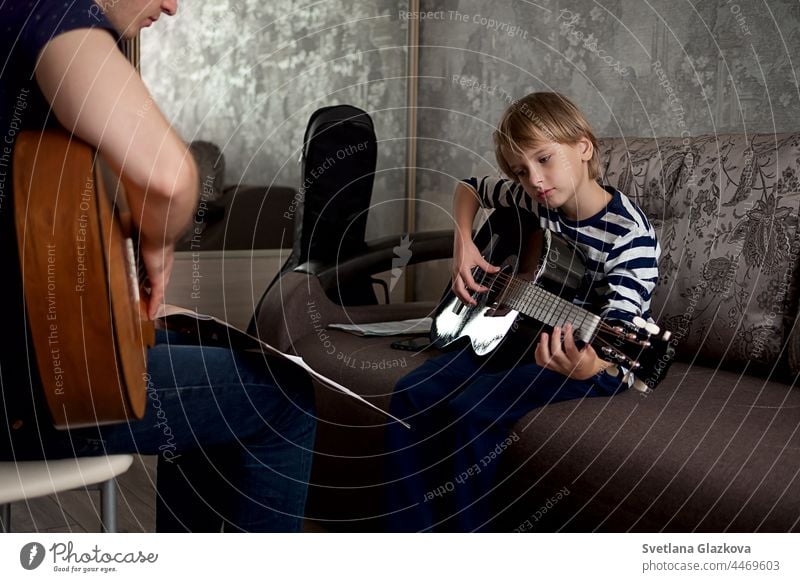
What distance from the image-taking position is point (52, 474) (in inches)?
27.2

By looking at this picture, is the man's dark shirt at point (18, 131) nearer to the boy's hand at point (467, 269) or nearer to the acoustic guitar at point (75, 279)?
the acoustic guitar at point (75, 279)

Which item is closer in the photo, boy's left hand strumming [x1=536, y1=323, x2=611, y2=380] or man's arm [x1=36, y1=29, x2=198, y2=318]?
man's arm [x1=36, y1=29, x2=198, y2=318]

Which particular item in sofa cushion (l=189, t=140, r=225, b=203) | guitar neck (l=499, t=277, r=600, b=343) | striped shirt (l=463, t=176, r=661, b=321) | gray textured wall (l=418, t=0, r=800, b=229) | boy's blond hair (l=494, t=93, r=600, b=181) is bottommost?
sofa cushion (l=189, t=140, r=225, b=203)

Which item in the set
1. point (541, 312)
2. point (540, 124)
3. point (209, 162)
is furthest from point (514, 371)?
point (209, 162)

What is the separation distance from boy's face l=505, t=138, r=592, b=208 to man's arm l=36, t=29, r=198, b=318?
621 millimetres

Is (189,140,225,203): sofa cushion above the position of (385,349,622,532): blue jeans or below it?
above

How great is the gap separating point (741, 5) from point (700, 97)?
183 mm

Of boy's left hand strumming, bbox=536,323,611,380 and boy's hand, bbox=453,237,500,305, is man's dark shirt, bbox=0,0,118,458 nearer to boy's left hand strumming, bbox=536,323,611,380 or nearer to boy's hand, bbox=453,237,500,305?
boy's left hand strumming, bbox=536,323,611,380

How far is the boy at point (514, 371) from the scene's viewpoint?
1039mm

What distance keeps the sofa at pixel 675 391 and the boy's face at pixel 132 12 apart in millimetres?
616

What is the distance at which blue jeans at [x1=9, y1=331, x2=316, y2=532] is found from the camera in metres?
0.71

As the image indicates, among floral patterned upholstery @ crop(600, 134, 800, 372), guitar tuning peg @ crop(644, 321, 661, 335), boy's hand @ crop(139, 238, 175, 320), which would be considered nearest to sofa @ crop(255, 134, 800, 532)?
floral patterned upholstery @ crop(600, 134, 800, 372)

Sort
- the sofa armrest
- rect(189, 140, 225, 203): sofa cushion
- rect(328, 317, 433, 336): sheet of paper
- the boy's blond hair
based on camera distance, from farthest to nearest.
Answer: rect(189, 140, 225, 203): sofa cushion < the sofa armrest < rect(328, 317, 433, 336): sheet of paper < the boy's blond hair

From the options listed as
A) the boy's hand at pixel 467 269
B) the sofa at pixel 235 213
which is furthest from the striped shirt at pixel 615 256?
the sofa at pixel 235 213
